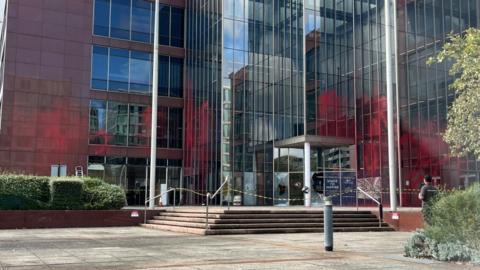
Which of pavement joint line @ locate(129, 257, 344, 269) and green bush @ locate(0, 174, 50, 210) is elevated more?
green bush @ locate(0, 174, 50, 210)

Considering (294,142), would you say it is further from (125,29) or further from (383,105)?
(125,29)

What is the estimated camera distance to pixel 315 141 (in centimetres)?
3341

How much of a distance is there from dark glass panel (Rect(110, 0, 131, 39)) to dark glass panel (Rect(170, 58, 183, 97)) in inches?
168

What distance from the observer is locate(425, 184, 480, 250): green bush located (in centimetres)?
1089

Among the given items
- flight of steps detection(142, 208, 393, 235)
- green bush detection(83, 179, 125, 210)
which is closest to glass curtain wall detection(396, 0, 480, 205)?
flight of steps detection(142, 208, 393, 235)

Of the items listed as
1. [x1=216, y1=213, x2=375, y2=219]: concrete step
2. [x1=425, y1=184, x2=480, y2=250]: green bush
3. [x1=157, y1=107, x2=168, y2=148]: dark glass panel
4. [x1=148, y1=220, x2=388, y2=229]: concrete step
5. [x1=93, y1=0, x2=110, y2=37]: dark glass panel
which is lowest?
[x1=148, y1=220, x2=388, y2=229]: concrete step

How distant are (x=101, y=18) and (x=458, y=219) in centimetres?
3565

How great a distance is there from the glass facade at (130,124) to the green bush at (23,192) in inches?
657

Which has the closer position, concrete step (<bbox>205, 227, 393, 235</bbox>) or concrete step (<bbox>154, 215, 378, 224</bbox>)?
concrete step (<bbox>205, 227, 393, 235</bbox>)

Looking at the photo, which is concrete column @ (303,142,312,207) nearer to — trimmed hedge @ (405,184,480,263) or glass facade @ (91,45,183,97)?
glass facade @ (91,45,183,97)

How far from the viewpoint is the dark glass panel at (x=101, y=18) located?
41.4 m

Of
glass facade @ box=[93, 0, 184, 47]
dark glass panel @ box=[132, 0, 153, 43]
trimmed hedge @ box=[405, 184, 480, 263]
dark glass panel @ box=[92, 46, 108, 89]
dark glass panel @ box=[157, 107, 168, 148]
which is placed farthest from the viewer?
dark glass panel @ box=[132, 0, 153, 43]

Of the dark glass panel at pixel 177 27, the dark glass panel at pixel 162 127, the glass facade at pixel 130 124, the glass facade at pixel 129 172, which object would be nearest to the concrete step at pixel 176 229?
the glass facade at pixel 129 172

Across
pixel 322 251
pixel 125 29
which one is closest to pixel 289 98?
pixel 125 29
